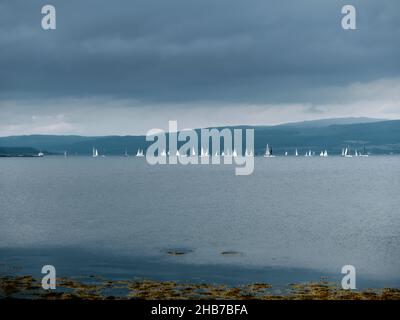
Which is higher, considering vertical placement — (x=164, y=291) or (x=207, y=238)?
(x=207, y=238)

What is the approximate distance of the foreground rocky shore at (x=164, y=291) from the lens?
→ 3152 centimetres

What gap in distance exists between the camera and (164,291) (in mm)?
33188

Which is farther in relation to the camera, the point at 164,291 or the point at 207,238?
the point at 207,238

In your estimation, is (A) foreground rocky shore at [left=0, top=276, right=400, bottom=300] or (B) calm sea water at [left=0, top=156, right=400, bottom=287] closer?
(A) foreground rocky shore at [left=0, top=276, right=400, bottom=300]

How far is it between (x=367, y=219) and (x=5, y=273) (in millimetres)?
52931

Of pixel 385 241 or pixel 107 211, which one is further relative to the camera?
pixel 107 211

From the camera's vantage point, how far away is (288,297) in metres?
31.7

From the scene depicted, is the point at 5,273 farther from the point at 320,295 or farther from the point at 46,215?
the point at 46,215

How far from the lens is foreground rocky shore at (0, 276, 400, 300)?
103 feet

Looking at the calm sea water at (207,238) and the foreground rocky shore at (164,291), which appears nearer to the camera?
the foreground rocky shore at (164,291)
